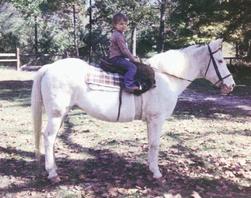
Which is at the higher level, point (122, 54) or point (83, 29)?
point (83, 29)

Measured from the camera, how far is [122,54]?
5.82 metres

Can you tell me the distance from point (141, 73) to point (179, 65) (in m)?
0.61

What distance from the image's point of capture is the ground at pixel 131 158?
18.1 feet

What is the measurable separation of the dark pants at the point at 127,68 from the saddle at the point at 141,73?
6cm

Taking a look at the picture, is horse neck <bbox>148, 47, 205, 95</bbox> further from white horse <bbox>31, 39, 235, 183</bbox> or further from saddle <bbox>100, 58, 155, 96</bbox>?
saddle <bbox>100, 58, 155, 96</bbox>

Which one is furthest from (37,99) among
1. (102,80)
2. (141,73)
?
(141,73)

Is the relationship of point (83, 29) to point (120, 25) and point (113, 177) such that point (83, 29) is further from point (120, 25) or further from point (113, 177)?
Result: point (113, 177)

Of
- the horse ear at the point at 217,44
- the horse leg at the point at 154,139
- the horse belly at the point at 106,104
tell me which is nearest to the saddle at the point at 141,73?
the horse belly at the point at 106,104

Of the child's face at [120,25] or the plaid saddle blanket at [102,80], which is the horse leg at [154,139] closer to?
the plaid saddle blanket at [102,80]

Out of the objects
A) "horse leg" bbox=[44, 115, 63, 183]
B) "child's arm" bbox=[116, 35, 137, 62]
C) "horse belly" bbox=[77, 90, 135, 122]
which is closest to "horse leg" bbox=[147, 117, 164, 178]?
"horse belly" bbox=[77, 90, 135, 122]

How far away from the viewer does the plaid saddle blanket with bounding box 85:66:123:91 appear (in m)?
5.71

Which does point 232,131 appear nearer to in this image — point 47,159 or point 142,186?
point 142,186

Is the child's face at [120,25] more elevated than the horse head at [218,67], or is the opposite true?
the child's face at [120,25]

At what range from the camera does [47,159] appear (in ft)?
18.7
